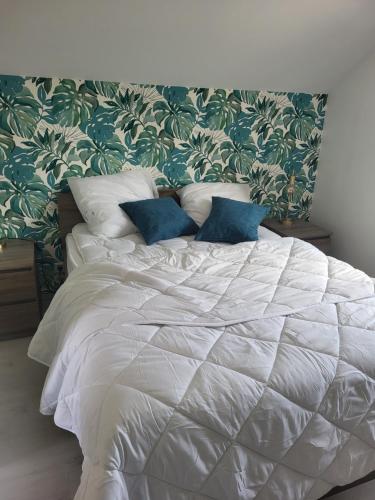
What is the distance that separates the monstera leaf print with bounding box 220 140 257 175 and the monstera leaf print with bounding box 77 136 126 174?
0.86 meters

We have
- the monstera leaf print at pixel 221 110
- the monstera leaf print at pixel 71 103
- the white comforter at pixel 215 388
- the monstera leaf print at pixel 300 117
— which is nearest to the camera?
the white comforter at pixel 215 388

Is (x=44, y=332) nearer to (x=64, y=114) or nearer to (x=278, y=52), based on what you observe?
(x=64, y=114)

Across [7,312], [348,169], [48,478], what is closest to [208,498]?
[48,478]

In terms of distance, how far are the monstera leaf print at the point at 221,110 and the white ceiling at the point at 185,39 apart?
103 millimetres

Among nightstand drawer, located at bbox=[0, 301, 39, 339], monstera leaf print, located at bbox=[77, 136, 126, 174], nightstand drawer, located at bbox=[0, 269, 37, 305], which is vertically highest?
monstera leaf print, located at bbox=[77, 136, 126, 174]

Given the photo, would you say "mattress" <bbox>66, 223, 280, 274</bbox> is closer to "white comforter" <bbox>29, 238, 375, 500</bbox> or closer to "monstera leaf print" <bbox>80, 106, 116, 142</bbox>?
"white comforter" <bbox>29, 238, 375, 500</bbox>

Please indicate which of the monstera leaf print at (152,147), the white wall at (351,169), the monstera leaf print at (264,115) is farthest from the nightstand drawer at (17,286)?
the white wall at (351,169)

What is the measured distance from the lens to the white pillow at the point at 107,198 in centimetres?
241

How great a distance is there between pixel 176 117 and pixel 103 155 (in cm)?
63

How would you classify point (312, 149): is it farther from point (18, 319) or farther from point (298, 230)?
point (18, 319)

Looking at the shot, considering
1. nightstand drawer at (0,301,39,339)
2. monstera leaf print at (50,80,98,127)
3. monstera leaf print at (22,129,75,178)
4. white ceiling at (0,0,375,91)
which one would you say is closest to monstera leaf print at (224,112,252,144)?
white ceiling at (0,0,375,91)

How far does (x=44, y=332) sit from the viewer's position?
1.77m

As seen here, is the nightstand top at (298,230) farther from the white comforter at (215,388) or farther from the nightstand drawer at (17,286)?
the nightstand drawer at (17,286)

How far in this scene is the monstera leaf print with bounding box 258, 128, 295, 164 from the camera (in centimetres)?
311
